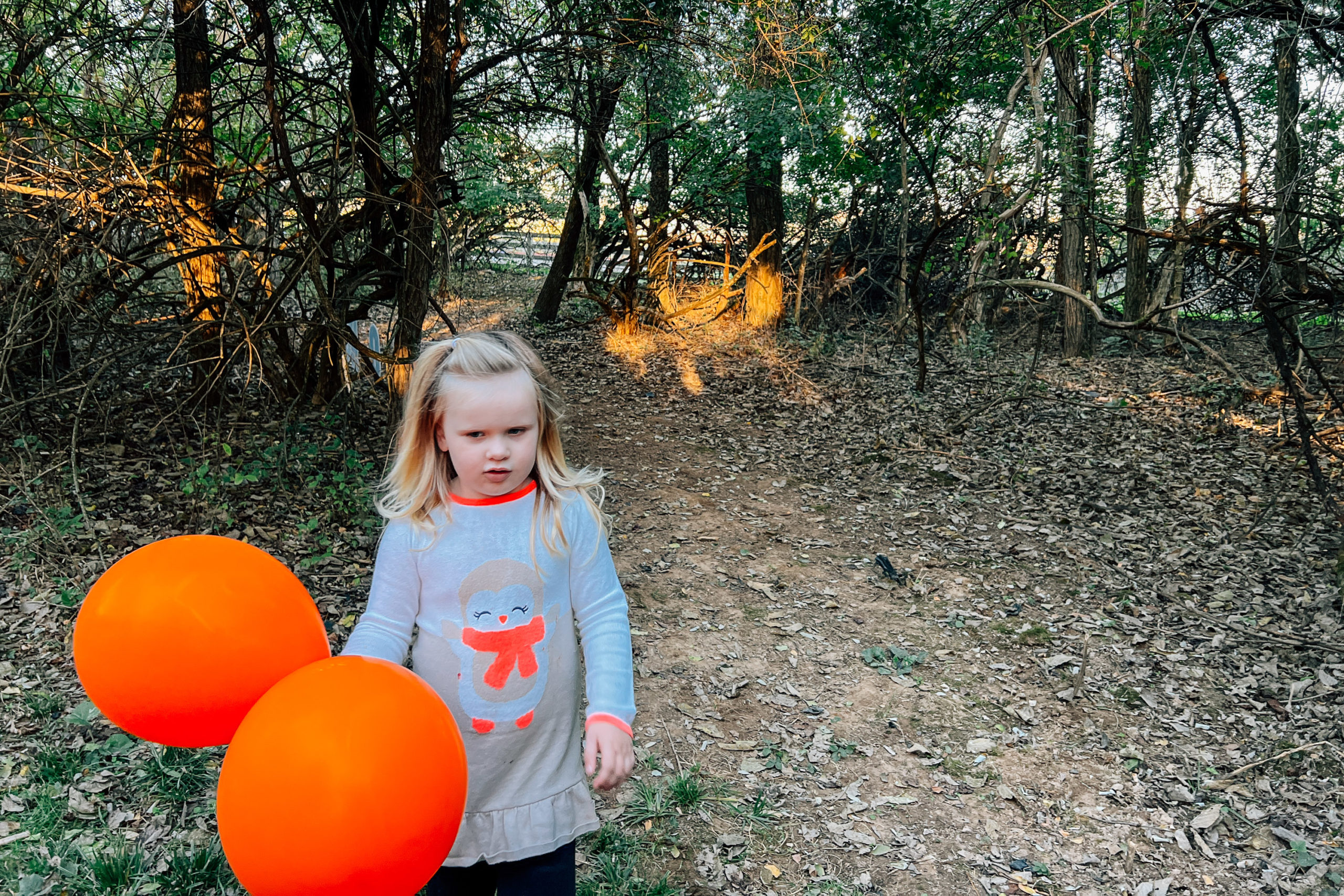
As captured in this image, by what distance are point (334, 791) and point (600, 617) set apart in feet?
2.16

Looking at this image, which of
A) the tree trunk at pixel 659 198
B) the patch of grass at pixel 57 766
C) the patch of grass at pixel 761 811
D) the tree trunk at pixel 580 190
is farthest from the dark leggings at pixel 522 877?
the tree trunk at pixel 659 198

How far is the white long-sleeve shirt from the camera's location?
1579 millimetres

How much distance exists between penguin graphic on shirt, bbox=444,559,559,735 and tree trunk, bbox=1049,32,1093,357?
582cm

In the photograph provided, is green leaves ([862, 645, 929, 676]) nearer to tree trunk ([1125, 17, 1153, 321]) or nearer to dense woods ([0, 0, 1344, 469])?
dense woods ([0, 0, 1344, 469])

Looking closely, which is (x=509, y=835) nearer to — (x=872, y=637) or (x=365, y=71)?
(x=872, y=637)

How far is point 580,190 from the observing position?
Answer: 360 inches

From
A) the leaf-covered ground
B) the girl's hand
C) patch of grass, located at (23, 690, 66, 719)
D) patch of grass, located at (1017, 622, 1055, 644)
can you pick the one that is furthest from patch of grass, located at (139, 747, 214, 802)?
patch of grass, located at (1017, 622, 1055, 644)

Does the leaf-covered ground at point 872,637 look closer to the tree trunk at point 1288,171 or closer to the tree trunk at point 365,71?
the tree trunk at point 365,71

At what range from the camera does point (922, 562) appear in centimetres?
520

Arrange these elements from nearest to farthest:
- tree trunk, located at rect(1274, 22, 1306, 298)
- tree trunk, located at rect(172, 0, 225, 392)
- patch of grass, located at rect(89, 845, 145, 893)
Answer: patch of grass, located at rect(89, 845, 145, 893) < tree trunk, located at rect(1274, 22, 1306, 298) < tree trunk, located at rect(172, 0, 225, 392)

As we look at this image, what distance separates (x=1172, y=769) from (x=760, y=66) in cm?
597

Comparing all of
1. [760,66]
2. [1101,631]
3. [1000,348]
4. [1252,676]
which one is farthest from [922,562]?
[1000,348]

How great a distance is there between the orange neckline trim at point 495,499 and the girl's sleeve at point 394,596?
113 millimetres

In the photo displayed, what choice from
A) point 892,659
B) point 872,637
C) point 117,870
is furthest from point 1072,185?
point 117,870
